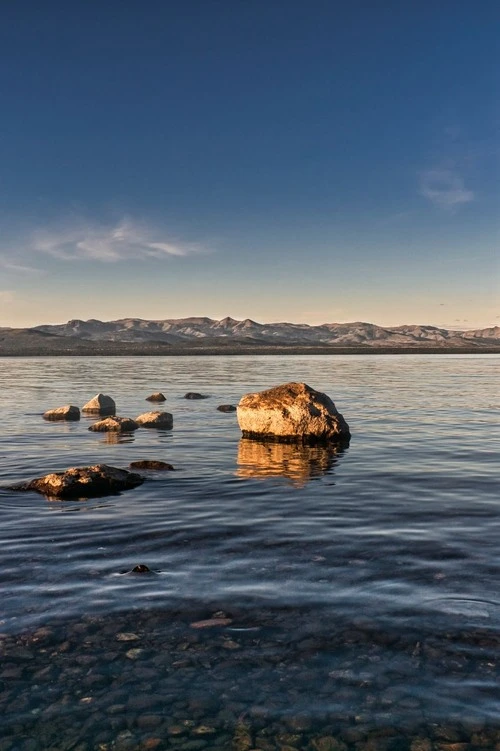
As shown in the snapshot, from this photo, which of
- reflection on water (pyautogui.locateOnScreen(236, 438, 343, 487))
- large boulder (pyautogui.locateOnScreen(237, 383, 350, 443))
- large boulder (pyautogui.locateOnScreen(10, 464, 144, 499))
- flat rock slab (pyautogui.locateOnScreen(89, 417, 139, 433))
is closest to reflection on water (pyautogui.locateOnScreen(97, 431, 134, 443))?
flat rock slab (pyautogui.locateOnScreen(89, 417, 139, 433))

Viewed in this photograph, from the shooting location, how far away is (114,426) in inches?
984

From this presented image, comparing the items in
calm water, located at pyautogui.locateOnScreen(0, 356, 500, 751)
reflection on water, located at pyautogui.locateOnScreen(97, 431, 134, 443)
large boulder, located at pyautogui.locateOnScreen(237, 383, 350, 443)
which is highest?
large boulder, located at pyautogui.locateOnScreen(237, 383, 350, 443)

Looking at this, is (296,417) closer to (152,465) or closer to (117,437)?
(152,465)

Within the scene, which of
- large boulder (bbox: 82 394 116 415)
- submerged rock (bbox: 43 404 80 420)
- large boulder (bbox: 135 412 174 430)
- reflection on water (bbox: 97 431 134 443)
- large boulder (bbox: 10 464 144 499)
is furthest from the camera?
large boulder (bbox: 82 394 116 415)

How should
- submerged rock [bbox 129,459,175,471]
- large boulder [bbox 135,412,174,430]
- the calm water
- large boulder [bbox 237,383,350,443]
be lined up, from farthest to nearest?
large boulder [bbox 135,412,174,430] < large boulder [bbox 237,383,350,443] < submerged rock [bbox 129,459,175,471] < the calm water

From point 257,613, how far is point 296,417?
1420 cm

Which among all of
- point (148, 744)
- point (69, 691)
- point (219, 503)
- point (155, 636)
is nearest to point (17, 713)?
point (69, 691)

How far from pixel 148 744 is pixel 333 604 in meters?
3.02

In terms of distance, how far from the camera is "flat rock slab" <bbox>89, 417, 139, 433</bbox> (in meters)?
25.0

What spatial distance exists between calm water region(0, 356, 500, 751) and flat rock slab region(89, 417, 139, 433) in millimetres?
9031

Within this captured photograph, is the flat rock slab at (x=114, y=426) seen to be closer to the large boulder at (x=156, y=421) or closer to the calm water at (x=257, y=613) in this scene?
the large boulder at (x=156, y=421)

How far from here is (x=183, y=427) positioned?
26.1 metres

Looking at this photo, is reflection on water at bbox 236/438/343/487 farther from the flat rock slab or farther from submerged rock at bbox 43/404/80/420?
submerged rock at bbox 43/404/80/420

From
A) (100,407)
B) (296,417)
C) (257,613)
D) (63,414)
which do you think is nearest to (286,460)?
(296,417)
